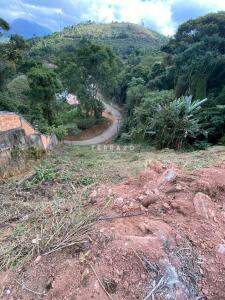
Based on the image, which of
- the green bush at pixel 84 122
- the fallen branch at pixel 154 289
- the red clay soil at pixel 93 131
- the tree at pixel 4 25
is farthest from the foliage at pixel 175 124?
→ the green bush at pixel 84 122

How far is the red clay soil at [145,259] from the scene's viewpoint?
320 centimetres

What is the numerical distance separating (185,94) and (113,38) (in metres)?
58.0

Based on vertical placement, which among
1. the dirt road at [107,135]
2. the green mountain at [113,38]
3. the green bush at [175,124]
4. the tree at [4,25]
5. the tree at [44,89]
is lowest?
the dirt road at [107,135]

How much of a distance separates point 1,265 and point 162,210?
7.42ft

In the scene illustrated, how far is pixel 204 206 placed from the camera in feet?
14.3

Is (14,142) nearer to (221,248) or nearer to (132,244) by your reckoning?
(132,244)

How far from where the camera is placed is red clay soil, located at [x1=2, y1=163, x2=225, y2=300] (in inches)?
126

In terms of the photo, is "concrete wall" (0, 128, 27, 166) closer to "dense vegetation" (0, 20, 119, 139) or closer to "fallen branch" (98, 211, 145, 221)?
"fallen branch" (98, 211, 145, 221)

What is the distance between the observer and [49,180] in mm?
6875

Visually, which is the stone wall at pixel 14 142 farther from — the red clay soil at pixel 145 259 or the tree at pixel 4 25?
the tree at pixel 4 25

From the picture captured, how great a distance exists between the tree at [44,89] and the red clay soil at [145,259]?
→ 15334 millimetres

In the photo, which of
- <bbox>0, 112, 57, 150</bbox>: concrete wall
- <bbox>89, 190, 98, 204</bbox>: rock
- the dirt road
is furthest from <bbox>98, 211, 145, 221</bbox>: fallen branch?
the dirt road

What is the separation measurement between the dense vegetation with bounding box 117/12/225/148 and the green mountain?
27328 millimetres

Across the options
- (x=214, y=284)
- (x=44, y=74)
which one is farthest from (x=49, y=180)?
(x=44, y=74)
